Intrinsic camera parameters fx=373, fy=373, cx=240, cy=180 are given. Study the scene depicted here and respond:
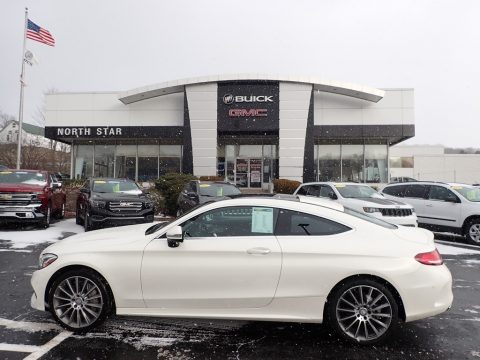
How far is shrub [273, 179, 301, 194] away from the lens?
69.6 feet

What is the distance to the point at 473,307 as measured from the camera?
190 inches

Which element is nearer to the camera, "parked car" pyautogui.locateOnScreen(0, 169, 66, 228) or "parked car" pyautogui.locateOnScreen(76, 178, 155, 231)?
"parked car" pyautogui.locateOnScreen(76, 178, 155, 231)

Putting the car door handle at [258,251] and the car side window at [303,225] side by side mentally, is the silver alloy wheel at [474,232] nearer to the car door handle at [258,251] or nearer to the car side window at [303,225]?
the car side window at [303,225]

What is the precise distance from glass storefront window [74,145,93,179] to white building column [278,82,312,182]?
13733 mm

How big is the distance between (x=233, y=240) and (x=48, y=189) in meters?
9.28

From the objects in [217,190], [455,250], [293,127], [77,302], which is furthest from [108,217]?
[293,127]

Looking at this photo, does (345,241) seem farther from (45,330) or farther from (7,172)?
(7,172)

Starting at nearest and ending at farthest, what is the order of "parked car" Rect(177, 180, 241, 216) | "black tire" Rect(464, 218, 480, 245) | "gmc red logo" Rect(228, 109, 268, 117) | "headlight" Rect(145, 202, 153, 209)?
1. "black tire" Rect(464, 218, 480, 245)
2. "headlight" Rect(145, 202, 153, 209)
3. "parked car" Rect(177, 180, 241, 216)
4. "gmc red logo" Rect(228, 109, 268, 117)

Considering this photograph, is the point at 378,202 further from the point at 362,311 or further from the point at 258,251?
the point at 258,251

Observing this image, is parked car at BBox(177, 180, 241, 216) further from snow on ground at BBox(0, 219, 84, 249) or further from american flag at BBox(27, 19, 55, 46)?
american flag at BBox(27, 19, 55, 46)

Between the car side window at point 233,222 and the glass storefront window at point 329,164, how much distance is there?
22.1 m

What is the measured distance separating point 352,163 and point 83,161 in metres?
19.0

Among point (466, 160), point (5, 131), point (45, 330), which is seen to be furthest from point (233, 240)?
point (5, 131)

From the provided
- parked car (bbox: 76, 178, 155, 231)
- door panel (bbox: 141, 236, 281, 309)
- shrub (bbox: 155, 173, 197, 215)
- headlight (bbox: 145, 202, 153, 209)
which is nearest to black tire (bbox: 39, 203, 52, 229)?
parked car (bbox: 76, 178, 155, 231)
